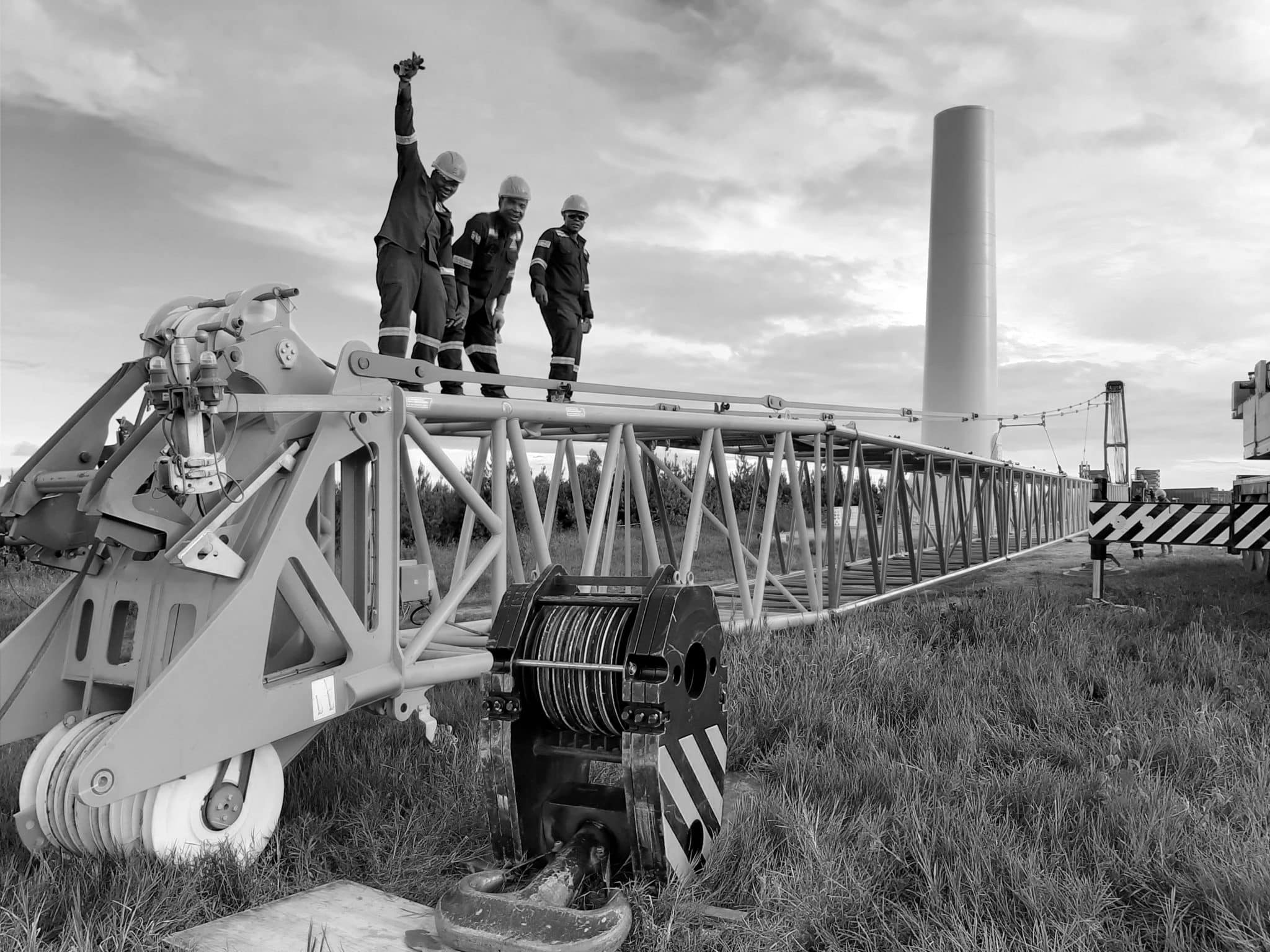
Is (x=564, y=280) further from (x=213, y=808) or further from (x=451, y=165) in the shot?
(x=213, y=808)

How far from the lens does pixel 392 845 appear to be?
11.5 feet

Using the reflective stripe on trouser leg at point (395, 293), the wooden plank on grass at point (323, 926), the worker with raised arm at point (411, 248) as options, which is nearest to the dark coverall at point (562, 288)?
the worker with raised arm at point (411, 248)

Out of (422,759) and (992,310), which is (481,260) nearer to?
(422,759)

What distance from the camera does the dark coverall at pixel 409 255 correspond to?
700cm

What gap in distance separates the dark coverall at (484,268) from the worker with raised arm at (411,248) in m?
0.96

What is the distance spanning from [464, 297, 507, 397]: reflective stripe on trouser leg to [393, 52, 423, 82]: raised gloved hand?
2210 mm

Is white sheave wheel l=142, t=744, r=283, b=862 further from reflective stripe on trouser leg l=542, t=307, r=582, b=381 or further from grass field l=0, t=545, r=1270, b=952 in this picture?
reflective stripe on trouser leg l=542, t=307, r=582, b=381

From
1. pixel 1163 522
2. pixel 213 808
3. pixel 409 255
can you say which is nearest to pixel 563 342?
pixel 409 255

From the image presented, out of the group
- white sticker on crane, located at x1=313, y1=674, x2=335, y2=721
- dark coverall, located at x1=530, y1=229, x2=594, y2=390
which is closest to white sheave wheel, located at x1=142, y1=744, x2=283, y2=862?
white sticker on crane, located at x1=313, y1=674, x2=335, y2=721

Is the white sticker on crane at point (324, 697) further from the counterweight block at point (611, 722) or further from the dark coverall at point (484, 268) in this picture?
the dark coverall at point (484, 268)

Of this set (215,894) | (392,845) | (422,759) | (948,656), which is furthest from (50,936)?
(948,656)

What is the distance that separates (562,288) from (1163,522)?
20.0ft

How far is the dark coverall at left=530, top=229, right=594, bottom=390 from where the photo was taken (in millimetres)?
8883

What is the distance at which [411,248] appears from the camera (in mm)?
7055
